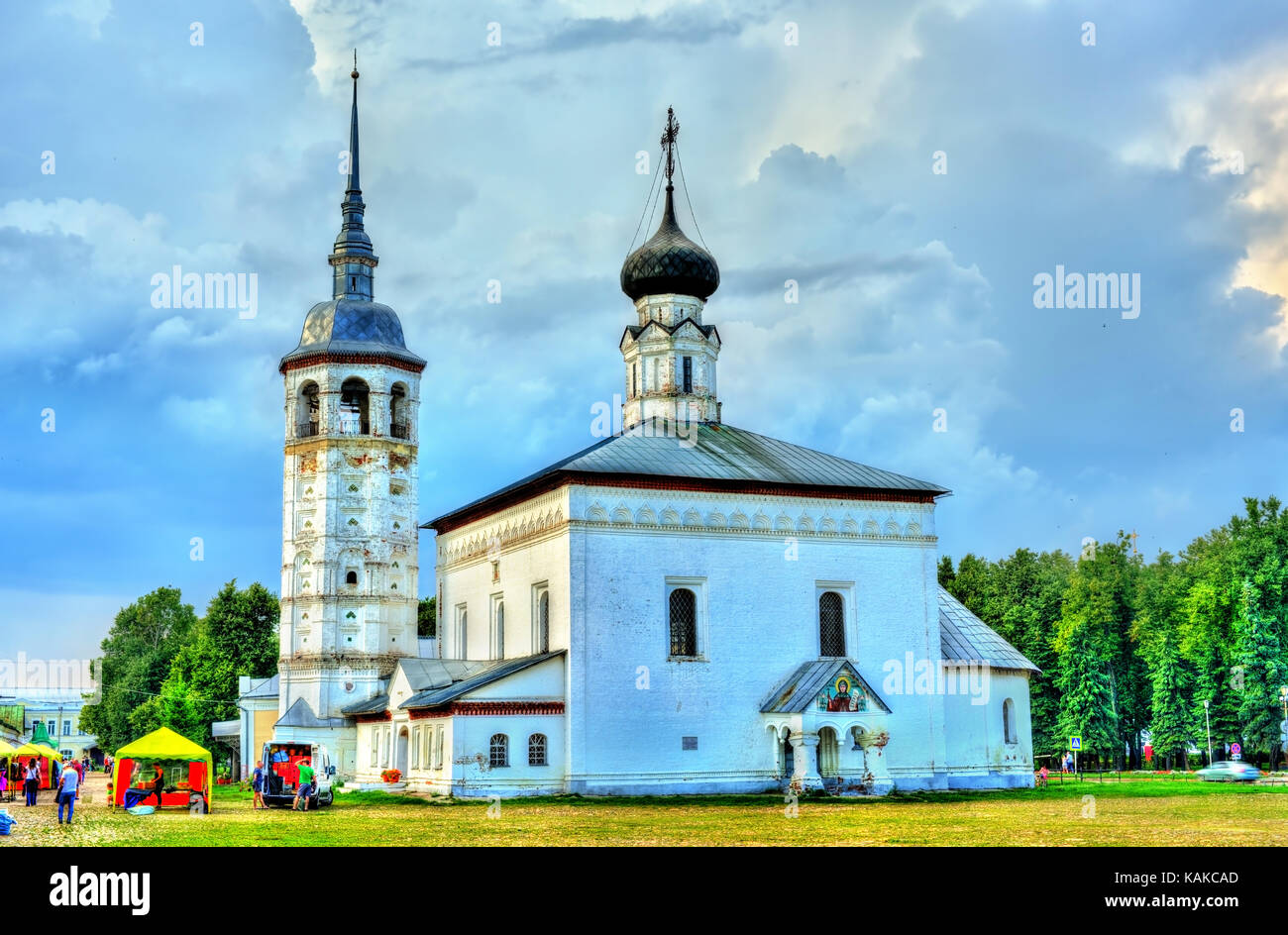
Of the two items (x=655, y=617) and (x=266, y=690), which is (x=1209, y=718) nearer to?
(x=655, y=617)

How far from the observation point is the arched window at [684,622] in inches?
1460

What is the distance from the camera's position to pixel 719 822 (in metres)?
26.5

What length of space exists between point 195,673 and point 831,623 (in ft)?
130

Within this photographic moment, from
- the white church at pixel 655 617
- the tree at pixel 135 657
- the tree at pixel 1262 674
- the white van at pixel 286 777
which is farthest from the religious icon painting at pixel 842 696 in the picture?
the tree at pixel 135 657

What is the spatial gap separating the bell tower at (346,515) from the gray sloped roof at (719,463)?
6.18m

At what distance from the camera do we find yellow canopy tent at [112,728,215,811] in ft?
109

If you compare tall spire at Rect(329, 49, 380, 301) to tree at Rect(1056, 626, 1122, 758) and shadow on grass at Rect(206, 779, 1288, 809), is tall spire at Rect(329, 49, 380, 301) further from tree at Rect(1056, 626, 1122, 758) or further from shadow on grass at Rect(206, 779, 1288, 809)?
tree at Rect(1056, 626, 1122, 758)

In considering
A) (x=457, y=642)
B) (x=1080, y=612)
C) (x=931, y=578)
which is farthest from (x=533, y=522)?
(x=1080, y=612)

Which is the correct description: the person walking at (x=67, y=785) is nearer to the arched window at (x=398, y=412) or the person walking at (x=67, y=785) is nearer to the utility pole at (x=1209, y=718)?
the arched window at (x=398, y=412)

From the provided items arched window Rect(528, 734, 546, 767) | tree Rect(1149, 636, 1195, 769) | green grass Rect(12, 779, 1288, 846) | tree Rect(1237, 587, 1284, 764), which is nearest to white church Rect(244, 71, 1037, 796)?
arched window Rect(528, 734, 546, 767)

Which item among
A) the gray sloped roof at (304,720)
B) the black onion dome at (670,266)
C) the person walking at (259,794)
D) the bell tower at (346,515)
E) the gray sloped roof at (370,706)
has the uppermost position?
the black onion dome at (670,266)

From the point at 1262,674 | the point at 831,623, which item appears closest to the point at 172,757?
the point at 831,623
